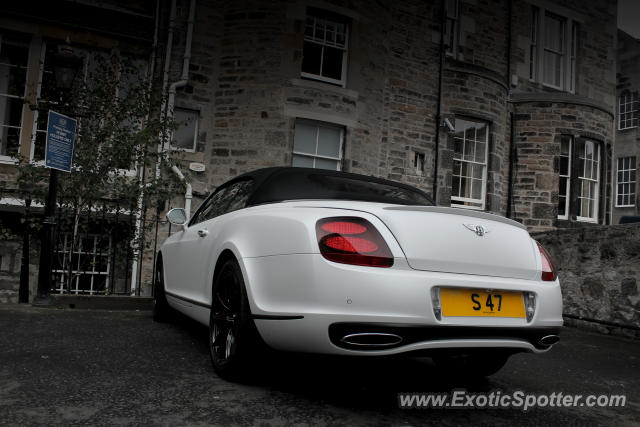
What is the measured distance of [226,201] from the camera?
411 centimetres

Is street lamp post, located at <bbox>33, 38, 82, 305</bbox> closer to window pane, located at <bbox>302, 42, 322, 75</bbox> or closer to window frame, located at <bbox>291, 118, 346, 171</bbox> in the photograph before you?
window frame, located at <bbox>291, 118, 346, 171</bbox>

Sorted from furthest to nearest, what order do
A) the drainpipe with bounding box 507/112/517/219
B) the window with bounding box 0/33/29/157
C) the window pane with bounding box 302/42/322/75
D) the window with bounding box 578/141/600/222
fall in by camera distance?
the window with bounding box 578/141/600/222 → the drainpipe with bounding box 507/112/517/219 → the window pane with bounding box 302/42/322/75 → the window with bounding box 0/33/29/157

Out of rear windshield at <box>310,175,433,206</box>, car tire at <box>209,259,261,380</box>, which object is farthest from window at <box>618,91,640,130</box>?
car tire at <box>209,259,261,380</box>

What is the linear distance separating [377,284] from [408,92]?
11.3 m

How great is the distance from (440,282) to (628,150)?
25.5 m

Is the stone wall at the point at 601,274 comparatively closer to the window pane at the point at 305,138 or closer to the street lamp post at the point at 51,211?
the window pane at the point at 305,138

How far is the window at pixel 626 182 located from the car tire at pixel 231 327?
2465 cm

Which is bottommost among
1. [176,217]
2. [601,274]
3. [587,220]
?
[601,274]

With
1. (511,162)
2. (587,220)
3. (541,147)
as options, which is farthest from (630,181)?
(511,162)

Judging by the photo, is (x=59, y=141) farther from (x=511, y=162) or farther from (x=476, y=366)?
(x=511, y=162)

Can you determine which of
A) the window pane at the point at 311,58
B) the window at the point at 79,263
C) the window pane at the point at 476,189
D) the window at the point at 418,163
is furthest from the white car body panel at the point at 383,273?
the window pane at the point at 476,189

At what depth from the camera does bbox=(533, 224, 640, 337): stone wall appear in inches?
251

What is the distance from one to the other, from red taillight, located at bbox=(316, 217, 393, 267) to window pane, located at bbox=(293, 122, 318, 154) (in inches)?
361

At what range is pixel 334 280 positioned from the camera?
8.34ft
